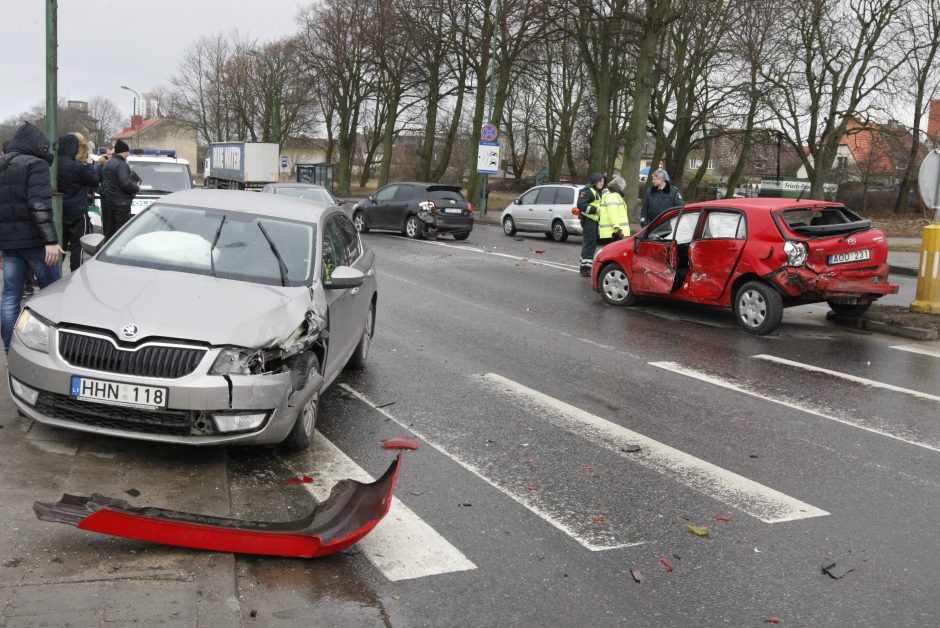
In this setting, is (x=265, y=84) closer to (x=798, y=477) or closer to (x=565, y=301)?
(x=565, y=301)

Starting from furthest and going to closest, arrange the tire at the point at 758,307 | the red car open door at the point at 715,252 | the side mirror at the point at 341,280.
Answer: the red car open door at the point at 715,252
the tire at the point at 758,307
the side mirror at the point at 341,280

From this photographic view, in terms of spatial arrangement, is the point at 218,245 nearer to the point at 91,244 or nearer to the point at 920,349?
the point at 91,244

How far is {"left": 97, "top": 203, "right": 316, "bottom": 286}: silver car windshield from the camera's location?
660 cm

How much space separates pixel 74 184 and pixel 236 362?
22.5ft

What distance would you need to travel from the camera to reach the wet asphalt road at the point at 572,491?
4.20 meters

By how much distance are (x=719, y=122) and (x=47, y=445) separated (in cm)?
4448

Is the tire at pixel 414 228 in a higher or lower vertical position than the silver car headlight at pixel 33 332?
lower

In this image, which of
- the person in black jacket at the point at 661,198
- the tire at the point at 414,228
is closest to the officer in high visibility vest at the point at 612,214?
the person in black jacket at the point at 661,198

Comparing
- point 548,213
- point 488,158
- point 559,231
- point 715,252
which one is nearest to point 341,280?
point 715,252

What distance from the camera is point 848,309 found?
12.7m

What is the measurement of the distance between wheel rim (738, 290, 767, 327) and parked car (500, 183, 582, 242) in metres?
14.1

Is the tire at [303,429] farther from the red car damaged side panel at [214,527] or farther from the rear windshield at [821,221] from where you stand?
the rear windshield at [821,221]

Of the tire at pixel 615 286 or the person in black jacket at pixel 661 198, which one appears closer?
the tire at pixel 615 286

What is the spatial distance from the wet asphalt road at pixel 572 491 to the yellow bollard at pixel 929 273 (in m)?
3.11
